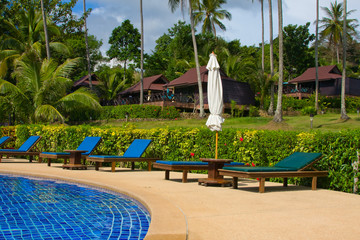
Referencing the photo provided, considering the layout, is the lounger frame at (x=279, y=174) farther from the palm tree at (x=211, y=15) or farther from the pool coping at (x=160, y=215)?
the palm tree at (x=211, y=15)

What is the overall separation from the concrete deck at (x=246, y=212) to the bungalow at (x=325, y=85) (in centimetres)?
3269

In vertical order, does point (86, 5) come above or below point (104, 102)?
above

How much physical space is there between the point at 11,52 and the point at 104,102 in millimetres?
12332

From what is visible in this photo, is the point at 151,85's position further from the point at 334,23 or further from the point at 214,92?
the point at 214,92

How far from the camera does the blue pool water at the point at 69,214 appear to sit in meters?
4.54

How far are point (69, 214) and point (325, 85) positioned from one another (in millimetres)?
38744

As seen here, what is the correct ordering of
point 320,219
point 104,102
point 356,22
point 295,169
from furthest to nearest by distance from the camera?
point 356,22 → point 104,102 → point 295,169 → point 320,219

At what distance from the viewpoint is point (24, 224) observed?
4.97 meters


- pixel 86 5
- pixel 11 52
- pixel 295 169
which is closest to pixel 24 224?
pixel 295 169

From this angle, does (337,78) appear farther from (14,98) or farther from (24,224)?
(24,224)

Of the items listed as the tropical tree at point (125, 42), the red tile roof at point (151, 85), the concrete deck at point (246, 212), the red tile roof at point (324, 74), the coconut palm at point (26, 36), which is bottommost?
the concrete deck at point (246, 212)

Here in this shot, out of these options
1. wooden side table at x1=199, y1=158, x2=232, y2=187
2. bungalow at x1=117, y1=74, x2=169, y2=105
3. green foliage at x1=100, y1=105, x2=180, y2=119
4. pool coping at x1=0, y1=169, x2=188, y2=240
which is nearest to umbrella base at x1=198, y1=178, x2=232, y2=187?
wooden side table at x1=199, y1=158, x2=232, y2=187

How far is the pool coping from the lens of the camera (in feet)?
12.6

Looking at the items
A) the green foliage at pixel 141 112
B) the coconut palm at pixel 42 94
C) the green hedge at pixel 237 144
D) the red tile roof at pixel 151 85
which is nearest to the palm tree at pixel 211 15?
the red tile roof at pixel 151 85
